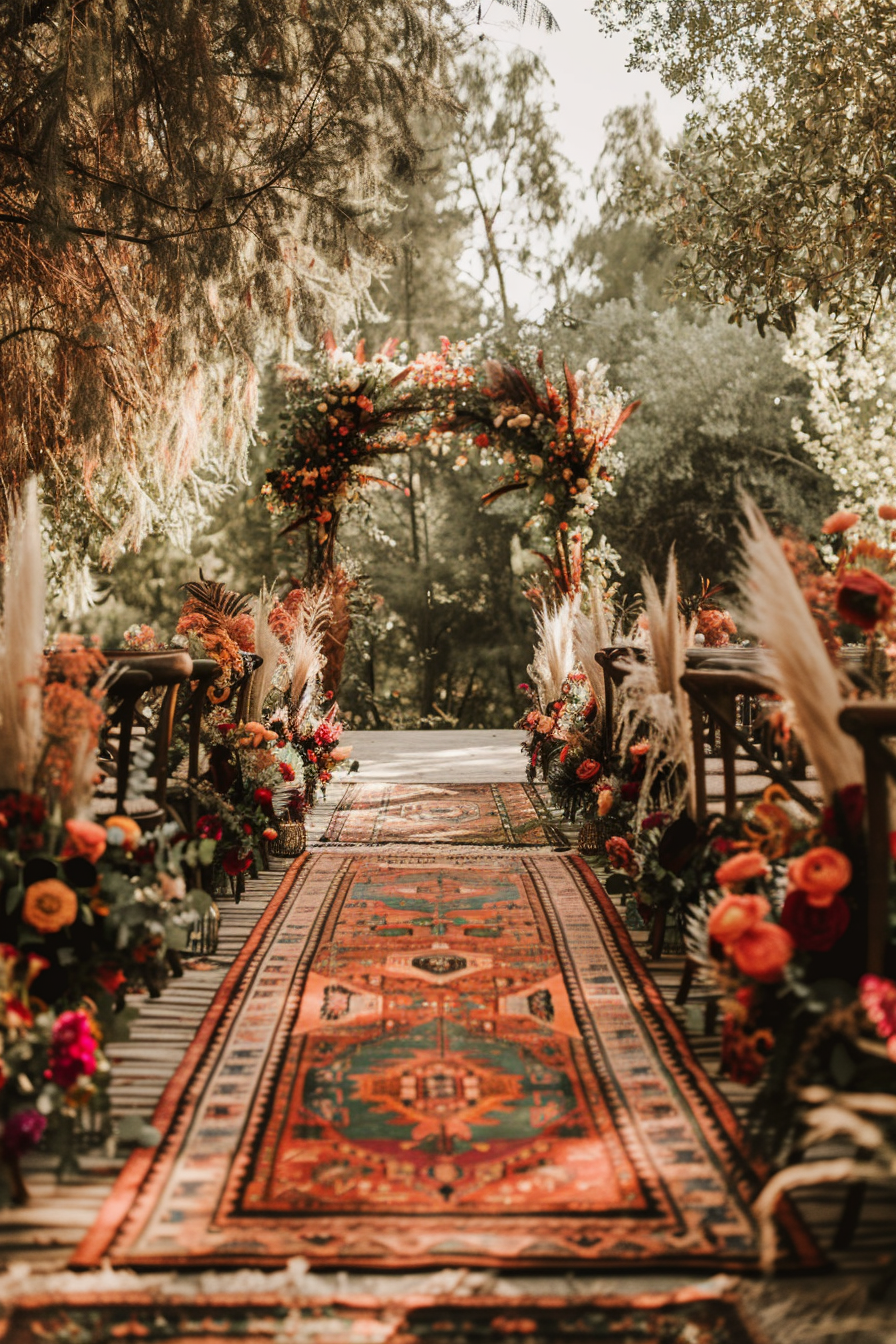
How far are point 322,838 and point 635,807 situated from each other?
174cm

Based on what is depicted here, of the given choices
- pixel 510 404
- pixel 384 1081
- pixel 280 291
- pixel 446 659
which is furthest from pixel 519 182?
pixel 384 1081

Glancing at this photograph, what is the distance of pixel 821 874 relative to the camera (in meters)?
1.83

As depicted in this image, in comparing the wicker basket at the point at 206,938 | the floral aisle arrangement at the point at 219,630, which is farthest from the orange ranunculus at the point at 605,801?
the floral aisle arrangement at the point at 219,630

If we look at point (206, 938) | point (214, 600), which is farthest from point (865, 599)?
point (214, 600)

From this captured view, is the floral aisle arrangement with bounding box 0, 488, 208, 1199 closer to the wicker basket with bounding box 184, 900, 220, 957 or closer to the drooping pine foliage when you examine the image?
the wicker basket with bounding box 184, 900, 220, 957

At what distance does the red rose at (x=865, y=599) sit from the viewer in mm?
2045

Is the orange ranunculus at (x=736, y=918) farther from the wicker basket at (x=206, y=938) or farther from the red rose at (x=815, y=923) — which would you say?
the wicker basket at (x=206, y=938)

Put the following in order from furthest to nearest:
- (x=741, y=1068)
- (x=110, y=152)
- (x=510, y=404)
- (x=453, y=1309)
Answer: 1. (x=510, y=404)
2. (x=110, y=152)
3. (x=741, y=1068)
4. (x=453, y=1309)

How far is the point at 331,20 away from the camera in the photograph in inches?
157

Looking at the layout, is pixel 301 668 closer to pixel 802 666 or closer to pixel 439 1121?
pixel 439 1121

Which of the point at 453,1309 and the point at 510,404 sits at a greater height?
the point at 510,404

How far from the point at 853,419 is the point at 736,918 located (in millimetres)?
9473

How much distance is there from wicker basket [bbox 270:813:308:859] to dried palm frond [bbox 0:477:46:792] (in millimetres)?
2375

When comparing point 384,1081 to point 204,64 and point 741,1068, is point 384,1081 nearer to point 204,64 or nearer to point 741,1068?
point 741,1068
